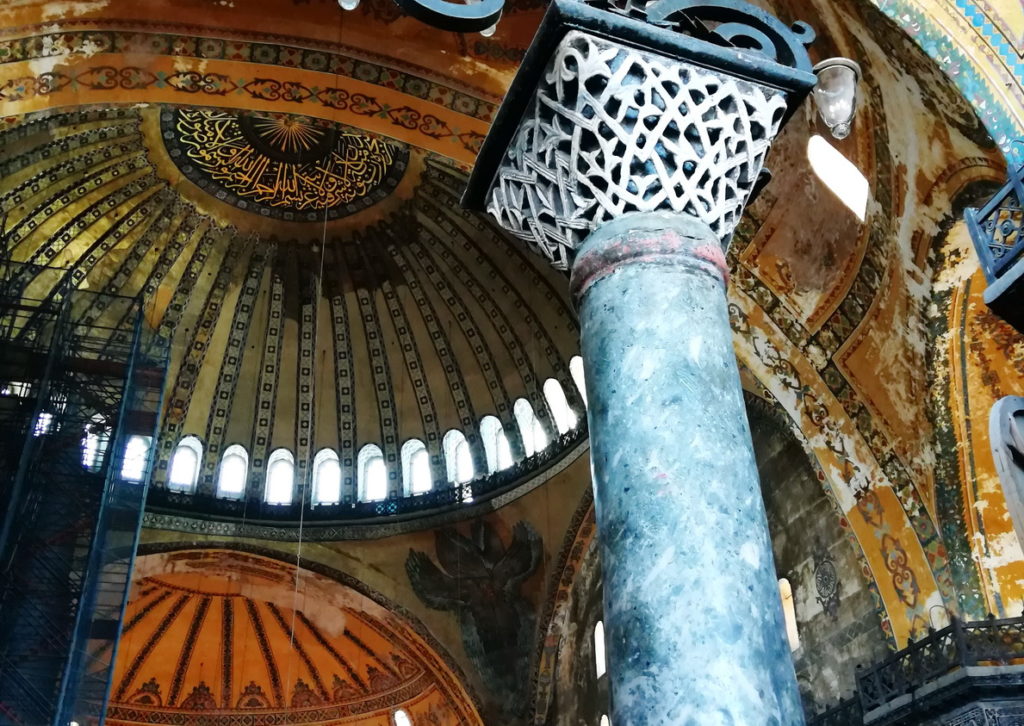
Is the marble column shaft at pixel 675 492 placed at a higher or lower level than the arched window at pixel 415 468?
lower

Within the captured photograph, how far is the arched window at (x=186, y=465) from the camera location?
1323cm

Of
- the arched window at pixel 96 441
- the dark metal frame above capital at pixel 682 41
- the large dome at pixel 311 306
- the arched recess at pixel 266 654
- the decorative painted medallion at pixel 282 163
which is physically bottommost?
the dark metal frame above capital at pixel 682 41

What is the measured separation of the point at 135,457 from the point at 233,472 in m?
1.29

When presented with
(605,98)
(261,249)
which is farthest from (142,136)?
(605,98)

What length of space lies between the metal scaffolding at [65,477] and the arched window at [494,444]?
408 cm

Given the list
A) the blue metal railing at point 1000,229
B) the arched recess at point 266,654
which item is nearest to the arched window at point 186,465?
the arched recess at point 266,654

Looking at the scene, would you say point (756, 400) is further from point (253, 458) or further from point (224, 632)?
point (224, 632)

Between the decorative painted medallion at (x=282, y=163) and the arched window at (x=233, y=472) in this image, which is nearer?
the decorative painted medallion at (x=282, y=163)

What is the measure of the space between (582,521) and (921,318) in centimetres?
569

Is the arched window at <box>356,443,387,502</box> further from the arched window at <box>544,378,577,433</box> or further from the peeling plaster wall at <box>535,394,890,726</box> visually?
the peeling plaster wall at <box>535,394,890,726</box>

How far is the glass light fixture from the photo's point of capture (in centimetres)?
518

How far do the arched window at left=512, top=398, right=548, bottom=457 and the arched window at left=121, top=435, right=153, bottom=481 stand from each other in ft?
15.0

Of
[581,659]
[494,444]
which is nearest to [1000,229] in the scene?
[581,659]

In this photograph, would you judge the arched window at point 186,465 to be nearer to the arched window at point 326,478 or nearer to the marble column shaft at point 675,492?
the arched window at point 326,478
